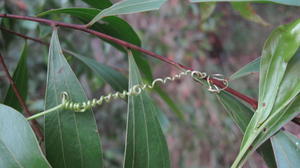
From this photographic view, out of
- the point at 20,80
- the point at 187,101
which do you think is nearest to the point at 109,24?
the point at 20,80

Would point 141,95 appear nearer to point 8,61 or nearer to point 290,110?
point 290,110

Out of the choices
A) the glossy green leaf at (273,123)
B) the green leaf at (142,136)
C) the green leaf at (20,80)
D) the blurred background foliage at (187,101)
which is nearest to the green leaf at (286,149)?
the glossy green leaf at (273,123)

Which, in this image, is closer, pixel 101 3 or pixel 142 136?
pixel 142 136

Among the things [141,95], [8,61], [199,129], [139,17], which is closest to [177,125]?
[199,129]

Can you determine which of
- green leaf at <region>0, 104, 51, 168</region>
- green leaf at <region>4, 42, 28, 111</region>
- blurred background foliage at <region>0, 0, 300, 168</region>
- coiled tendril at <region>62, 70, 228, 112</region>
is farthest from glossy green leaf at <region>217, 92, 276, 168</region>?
blurred background foliage at <region>0, 0, 300, 168</region>

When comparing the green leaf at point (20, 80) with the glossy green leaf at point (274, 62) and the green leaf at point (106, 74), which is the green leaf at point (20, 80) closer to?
the green leaf at point (106, 74)

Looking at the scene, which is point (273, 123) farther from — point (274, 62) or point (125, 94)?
point (125, 94)
